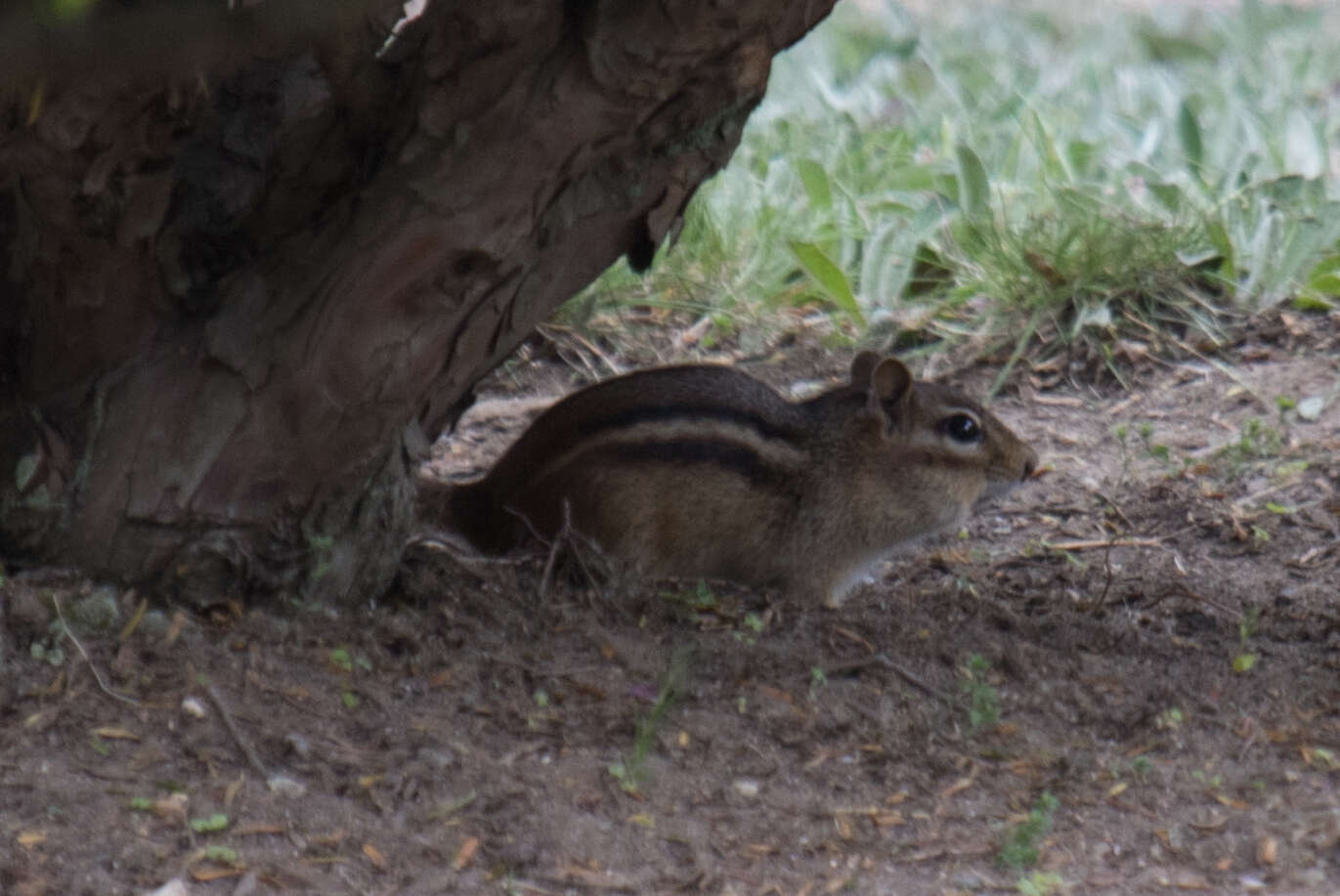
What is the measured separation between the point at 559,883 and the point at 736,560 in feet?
5.52

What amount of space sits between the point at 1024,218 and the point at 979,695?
285cm

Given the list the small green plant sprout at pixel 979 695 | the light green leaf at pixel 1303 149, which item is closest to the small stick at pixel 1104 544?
the small green plant sprout at pixel 979 695

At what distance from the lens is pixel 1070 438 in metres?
5.05

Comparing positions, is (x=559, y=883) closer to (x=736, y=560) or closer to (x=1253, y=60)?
(x=736, y=560)

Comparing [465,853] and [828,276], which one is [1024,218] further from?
[465,853]

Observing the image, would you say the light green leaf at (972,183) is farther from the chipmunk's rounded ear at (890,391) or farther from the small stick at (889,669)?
the small stick at (889,669)

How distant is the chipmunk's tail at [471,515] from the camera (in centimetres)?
394

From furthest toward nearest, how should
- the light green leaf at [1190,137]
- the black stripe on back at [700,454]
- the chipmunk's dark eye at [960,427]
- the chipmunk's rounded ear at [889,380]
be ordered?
1. the light green leaf at [1190,137]
2. the chipmunk's dark eye at [960,427]
3. the chipmunk's rounded ear at [889,380]
4. the black stripe on back at [700,454]

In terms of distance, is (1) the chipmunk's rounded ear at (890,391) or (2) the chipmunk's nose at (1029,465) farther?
(2) the chipmunk's nose at (1029,465)

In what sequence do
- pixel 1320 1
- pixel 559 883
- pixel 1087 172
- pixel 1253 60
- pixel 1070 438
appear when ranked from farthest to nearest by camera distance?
pixel 1320 1 → pixel 1253 60 → pixel 1087 172 → pixel 1070 438 → pixel 559 883

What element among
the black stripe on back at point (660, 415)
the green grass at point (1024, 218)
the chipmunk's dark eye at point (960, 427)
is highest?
the green grass at point (1024, 218)

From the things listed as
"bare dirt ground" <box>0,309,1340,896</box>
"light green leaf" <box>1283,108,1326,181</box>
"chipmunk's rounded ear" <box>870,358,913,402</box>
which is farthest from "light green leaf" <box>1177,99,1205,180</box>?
"bare dirt ground" <box>0,309,1340,896</box>

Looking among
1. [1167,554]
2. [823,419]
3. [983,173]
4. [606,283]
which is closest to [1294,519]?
[1167,554]

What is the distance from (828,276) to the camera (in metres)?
5.45
